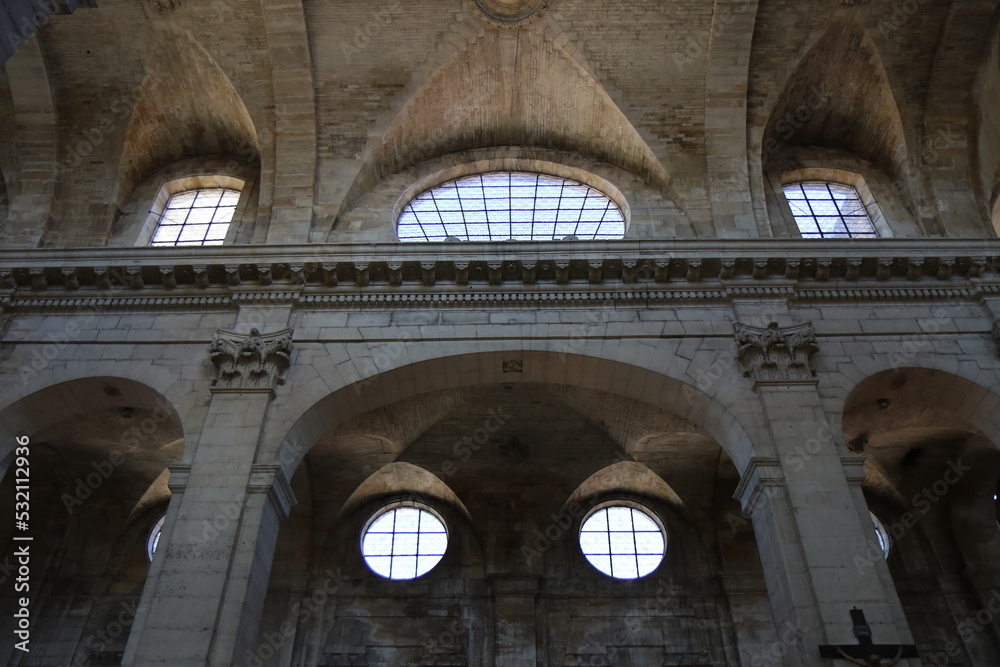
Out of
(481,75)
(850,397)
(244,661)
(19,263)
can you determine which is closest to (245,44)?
(481,75)

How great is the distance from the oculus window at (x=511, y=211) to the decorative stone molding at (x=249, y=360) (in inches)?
144

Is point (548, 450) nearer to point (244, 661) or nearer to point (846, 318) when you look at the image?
point (846, 318)

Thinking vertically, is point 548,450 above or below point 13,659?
above

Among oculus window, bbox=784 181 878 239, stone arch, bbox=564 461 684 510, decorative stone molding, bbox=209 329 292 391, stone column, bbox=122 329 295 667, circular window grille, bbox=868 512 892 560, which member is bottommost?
stone column, bbox=122 329 295 667

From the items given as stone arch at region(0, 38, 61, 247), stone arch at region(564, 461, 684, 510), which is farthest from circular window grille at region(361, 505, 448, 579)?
stone arch at region(0, 38, 61, 247)

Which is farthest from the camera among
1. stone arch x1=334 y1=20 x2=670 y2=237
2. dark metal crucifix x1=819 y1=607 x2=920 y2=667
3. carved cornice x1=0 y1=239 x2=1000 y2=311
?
stone arch x1=334 y1=20 x2=670 y2=237

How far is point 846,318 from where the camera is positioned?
1020 centimetres

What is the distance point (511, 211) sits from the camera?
44.3 feet

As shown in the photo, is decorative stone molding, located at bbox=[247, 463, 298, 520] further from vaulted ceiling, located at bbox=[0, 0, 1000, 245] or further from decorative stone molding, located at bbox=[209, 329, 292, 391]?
vaulted ceiling, located at bbox=[0, 0, 1000, 245]

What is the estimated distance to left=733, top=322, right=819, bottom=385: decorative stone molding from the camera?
31.0 ft

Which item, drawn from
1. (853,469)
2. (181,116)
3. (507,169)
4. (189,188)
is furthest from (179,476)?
(507,169)

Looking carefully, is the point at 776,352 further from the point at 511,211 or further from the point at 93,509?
the point at 93,509

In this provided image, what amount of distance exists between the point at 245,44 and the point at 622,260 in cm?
726

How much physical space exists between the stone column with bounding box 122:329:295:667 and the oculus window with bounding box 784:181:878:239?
337 inches
